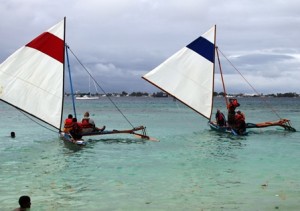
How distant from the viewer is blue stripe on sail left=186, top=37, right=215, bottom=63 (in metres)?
31.8

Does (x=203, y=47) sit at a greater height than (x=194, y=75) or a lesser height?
greater

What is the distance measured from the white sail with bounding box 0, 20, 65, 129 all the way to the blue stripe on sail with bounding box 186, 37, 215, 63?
36.8 ft

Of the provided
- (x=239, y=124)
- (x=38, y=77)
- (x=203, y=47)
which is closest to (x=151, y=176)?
(x=38, y=77)

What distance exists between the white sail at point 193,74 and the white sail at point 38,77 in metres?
Result: 8.42

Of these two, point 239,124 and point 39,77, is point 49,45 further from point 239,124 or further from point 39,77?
point 239,124

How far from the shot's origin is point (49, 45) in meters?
23.6

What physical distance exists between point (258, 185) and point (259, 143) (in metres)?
13.8

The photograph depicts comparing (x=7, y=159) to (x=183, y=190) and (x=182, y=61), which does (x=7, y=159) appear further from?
(x=182, y=61)

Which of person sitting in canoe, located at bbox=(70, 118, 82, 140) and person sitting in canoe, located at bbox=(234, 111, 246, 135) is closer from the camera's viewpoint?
person sitting in canoe, located at bbox=(70, 118, 82, 140)

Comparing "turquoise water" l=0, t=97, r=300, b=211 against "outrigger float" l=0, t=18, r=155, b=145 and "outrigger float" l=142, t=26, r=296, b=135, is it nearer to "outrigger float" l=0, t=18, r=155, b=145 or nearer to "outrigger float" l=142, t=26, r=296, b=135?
"outrigger float" l=0, t=18, r=155, b=145

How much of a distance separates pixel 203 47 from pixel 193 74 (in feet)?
7.52

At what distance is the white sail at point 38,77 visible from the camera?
22469mm

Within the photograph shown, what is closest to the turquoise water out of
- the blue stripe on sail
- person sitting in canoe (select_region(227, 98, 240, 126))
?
person sitting in canoe (select_region(227, 98, 240, 126))

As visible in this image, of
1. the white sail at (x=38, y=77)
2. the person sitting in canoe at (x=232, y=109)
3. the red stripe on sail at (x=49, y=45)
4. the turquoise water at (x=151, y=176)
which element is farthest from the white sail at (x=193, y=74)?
the white sail at (x=38, y=77)
